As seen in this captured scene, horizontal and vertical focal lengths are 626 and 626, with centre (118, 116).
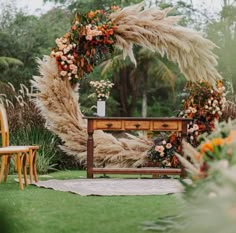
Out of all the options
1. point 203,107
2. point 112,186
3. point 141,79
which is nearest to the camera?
point 112,186

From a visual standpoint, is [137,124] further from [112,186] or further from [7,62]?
[7,62]

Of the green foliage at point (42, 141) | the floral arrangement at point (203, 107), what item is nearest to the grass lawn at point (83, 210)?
the green foliage at point (42, 141)

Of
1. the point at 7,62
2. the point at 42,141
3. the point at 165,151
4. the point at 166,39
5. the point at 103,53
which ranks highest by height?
the point at 7,62

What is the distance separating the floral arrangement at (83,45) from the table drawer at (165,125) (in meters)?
1.44

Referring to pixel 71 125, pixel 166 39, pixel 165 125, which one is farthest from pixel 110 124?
pixel 166 39

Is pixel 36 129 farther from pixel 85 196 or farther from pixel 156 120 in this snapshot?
pixel 85 196

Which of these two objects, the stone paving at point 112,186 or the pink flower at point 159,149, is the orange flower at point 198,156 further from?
the pink flower at point 159,149

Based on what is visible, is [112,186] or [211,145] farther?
[112,186]

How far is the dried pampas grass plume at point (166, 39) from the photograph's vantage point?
7789 millimetres

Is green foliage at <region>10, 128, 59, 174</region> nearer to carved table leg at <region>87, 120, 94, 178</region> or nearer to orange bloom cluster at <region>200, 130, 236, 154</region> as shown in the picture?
carved table leg at <region>87, 120, 94, 178</region>

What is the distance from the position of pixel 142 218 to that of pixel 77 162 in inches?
179

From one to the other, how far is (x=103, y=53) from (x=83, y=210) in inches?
157

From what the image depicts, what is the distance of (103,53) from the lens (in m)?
7.98

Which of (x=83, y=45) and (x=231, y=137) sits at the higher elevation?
(x=83, y=45)
